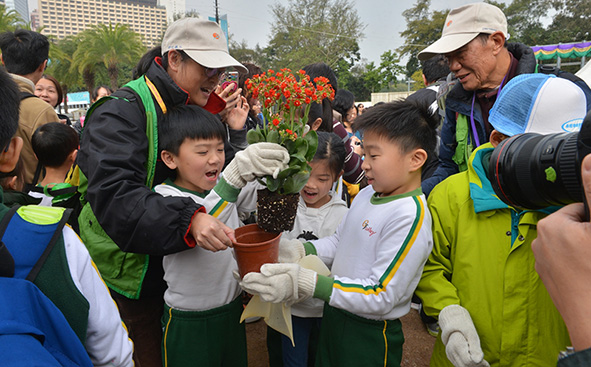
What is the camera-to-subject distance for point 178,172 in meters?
2.14

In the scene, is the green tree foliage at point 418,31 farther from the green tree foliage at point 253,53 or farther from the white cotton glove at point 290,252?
the white cotton glove at point 290,252

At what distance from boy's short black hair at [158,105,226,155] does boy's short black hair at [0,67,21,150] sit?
0.85 meters

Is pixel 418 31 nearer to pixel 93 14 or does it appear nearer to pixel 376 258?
pixel 376 258

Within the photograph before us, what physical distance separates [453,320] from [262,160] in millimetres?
1026

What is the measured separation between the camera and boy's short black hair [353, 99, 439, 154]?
1928 millimetres

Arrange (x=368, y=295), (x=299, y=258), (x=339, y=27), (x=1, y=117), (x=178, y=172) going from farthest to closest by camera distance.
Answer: (x=339, y=27)
(x=178, y=172)
(x=299, y=258)
(x=368, y=295)
(x=1, y=117)

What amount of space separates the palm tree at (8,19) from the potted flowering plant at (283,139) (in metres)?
26.9

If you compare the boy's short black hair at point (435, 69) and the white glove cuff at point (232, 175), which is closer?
the white glove cuff at point (232, 175)

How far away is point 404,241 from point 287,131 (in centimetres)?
71

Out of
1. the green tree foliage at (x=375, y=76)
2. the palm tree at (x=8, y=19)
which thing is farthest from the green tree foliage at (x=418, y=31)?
the palm tree at (x=8, y=19)

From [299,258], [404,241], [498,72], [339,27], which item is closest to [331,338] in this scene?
[299,258]

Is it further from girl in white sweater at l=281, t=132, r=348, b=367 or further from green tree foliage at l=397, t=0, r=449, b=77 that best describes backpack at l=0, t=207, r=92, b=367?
green tree foliage at l=397, t=0, r=449, b=77

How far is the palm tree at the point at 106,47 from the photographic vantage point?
95.9ft

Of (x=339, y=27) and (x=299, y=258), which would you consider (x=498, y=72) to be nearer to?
(x=299, y=258)
